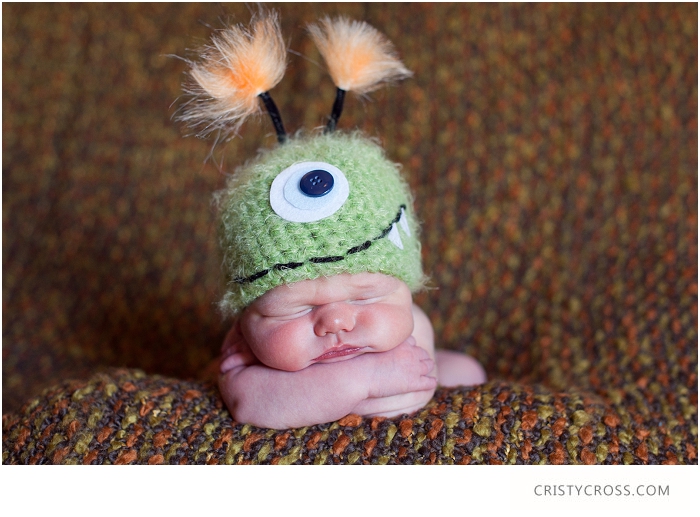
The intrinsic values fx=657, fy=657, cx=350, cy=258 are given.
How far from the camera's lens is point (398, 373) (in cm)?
82

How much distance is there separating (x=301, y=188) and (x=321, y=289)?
12cm

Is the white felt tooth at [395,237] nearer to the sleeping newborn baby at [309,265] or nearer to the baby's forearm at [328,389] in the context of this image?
the sleeping newborn baby at [309,265]

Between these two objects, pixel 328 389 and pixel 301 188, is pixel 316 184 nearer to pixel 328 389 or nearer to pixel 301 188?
pixel 301 188

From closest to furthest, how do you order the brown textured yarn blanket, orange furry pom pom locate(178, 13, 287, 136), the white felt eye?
the white felt eye → orange furry pom pom locate(178, 13, 287, 136) → the brown textured yarn blanket

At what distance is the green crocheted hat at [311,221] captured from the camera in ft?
2.51

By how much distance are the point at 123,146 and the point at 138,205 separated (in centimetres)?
15

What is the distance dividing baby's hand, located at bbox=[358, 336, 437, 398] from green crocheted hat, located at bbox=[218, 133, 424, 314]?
0.32ft

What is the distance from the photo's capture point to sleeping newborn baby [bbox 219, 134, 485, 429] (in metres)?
0.77

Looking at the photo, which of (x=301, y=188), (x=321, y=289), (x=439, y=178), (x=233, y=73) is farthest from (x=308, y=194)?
(x=439, y=178)

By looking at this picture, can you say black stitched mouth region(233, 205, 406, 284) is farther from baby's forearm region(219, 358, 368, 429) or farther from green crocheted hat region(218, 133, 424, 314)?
baby's forearm region(219, 358, 368, 429)

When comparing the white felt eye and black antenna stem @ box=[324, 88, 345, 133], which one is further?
black antenna stem @ box=[324, 88, 345, 133]

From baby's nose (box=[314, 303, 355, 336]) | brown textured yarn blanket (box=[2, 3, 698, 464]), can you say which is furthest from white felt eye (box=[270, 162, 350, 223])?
brown textured yarn blanket (box=[2, 3, 698, 464])

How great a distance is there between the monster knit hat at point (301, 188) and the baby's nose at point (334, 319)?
4 cm

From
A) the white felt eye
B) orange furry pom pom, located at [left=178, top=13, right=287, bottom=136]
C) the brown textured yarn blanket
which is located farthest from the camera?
the brown textured yarn blanket
